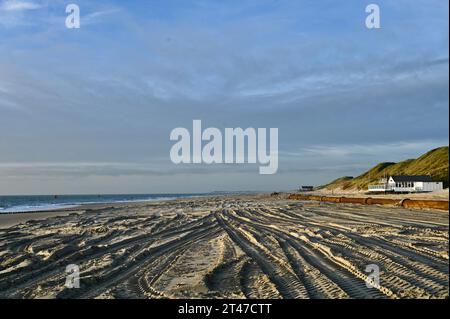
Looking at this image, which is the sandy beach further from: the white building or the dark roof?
the dark roof

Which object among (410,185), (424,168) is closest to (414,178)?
(410,185)

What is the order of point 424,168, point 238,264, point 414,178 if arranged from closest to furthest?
1. point 238,264
2. point 414,178
3. point 424,168

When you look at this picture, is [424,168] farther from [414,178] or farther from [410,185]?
[410,185]

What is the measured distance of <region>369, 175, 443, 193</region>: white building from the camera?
2913 inches

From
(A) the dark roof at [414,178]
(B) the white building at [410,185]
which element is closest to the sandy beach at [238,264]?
(B) the white building at [410,185]

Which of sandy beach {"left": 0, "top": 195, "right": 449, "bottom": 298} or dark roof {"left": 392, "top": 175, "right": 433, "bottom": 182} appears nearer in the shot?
sandy beach {"left": 0, "top": 195, "right": 449, "bottom": 298}

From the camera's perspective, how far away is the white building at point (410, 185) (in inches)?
2913

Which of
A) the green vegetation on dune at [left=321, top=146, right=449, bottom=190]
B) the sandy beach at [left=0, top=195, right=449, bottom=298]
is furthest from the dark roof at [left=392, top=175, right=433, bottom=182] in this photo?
the sandy beach at [left=0, top=195, right=449, bottom=298]

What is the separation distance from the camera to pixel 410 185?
7831cm

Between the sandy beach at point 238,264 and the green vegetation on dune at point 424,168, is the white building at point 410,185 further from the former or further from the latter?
the sandy beach at point 238,264

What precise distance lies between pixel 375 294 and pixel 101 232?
1518 cm

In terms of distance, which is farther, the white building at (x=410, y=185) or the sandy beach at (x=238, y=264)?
the white building at (x=410, y=185)
